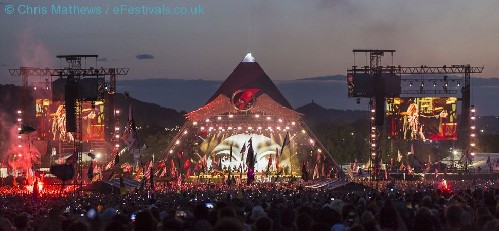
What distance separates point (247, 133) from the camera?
59.8 meters

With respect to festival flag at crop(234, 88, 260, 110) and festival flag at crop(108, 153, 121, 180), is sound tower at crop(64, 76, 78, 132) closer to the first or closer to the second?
festival flag at crop(108, 153, 121, 180)

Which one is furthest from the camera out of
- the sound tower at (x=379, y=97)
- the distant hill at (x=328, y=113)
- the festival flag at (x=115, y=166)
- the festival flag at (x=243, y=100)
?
the distant hill at (x=328, y=113)

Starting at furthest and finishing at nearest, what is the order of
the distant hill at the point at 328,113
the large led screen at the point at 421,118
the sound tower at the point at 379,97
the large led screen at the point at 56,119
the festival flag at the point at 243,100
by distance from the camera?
the distant hill at the point at 328,113, the large led screen at the point at 56,119, the festival flag at the point at 243,100, the large led screen at the point at 421,118, the sound tower at the point at 379,97

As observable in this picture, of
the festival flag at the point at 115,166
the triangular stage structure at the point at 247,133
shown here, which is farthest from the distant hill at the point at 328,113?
the festival flag at the point at 115,166

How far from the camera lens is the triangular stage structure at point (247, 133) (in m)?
51.7

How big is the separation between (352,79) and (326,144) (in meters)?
28.5

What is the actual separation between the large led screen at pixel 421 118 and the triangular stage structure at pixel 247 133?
13.9 feet

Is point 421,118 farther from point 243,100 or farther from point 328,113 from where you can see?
point 328,113

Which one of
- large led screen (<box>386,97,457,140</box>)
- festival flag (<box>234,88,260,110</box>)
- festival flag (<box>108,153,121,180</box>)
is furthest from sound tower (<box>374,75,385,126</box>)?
festival flag (<box>108,153,121,180</box>)

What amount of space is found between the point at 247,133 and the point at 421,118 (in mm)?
13260

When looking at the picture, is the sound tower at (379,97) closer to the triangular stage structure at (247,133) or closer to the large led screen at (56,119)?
the triangular stage structure at (247,133)

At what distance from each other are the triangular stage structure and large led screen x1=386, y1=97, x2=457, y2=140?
4.23m

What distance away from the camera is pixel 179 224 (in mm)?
9523

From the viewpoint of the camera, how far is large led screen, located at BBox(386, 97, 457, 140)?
167 ft
